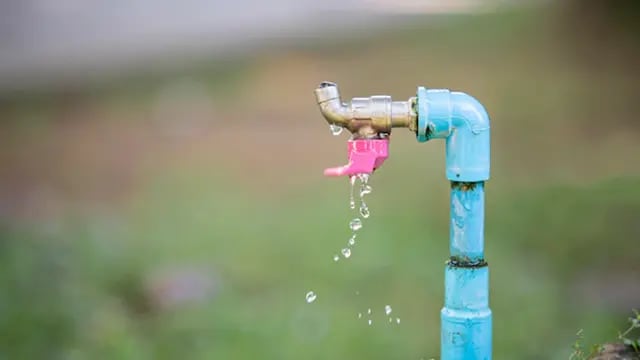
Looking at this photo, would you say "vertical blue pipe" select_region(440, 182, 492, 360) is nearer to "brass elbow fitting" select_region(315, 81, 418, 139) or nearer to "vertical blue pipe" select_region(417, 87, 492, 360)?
"vertical blue pipe" select_region(417, 87, 492, 360)

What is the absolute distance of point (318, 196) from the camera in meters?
2.65

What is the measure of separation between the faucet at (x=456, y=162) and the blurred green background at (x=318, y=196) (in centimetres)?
81

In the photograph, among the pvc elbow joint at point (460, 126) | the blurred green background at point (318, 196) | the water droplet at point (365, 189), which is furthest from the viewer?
the blurred green background at point (318, 196)

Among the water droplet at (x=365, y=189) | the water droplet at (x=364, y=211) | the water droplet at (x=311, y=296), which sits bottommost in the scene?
the water droplet at (x=311, y=296)

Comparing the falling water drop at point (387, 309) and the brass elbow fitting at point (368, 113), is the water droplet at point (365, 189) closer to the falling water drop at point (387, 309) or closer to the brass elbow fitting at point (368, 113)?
the falling water drop at point (387, 309)

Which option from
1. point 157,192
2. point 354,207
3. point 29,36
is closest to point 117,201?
point 157,192

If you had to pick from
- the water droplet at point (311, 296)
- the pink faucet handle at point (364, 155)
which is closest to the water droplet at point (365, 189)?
the water droplet at point (311, 296)

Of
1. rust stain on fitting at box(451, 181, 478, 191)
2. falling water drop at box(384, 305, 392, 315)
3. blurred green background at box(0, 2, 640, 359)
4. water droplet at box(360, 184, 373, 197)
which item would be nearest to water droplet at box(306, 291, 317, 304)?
blurred green background at box(0, 2, 640, 359)

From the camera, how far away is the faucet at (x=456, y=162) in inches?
69.8

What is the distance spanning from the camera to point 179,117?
2.66m

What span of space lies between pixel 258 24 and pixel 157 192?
628 millimetres

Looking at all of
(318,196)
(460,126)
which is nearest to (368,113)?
(460,126)

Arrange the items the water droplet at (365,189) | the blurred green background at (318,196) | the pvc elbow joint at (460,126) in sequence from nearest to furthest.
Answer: the pvc elbow joint at (460,126)
the water droplet at (365,189)
the blurred green background at (318,196)

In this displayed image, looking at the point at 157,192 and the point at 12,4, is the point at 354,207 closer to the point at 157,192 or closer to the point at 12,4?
the point at 157,192
